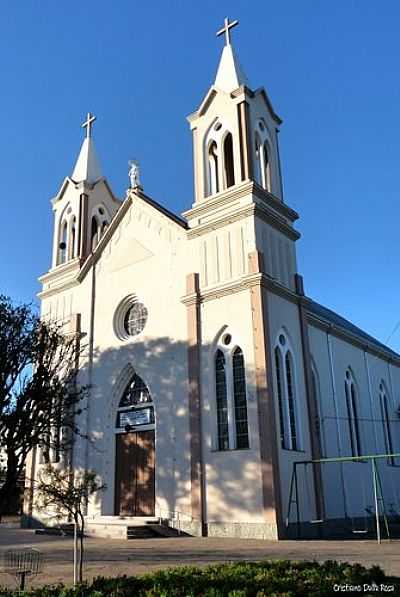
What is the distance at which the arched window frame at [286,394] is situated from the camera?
18703 mm

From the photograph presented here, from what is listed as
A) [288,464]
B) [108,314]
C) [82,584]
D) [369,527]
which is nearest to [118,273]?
[108,314]

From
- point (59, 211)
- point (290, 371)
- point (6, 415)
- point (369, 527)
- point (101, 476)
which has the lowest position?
point (369, 527)

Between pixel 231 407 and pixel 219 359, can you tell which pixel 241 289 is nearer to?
pixel 219 359

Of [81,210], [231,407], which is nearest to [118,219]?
[81,210]

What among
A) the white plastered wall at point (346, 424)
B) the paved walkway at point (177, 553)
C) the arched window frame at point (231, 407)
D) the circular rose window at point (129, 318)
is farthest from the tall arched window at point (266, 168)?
the paved walkway at point (177, 553)

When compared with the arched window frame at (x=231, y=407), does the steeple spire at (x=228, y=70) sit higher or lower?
higher

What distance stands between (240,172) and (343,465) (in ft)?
39.3

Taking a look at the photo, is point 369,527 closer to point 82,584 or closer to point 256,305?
point 256,305

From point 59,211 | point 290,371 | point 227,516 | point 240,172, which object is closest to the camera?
point 227,516

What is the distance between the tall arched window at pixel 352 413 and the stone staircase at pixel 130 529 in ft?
31.5

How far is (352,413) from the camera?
83.8ft

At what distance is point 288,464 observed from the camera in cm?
1816

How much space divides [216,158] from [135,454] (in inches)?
479

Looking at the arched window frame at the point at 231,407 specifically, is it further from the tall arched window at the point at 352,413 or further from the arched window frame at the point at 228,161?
the tall arched window at the point at 352,413
